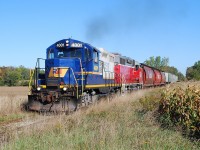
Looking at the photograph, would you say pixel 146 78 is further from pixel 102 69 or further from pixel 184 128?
pixel 184 128

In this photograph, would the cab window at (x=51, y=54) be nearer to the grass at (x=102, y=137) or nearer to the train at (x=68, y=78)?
the train at (x=68, y=78)

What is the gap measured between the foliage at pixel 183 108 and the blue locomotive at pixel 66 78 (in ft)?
17.6

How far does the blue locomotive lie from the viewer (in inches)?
522

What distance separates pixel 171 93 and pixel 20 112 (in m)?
7.74

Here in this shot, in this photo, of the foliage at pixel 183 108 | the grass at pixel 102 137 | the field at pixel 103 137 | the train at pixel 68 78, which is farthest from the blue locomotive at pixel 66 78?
A: the foliage at pixel 183 108

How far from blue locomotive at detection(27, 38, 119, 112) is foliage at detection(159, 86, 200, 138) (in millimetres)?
5356

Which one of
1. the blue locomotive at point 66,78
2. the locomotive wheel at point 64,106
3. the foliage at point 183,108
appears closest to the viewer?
the foliage at point 183,108

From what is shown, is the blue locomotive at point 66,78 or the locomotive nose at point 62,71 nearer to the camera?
the blue locomotive at point 66,78

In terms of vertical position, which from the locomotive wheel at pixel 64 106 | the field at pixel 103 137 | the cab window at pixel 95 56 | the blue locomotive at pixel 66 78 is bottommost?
the field at pixel 103 137

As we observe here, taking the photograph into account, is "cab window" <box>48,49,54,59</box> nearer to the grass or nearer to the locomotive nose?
the locomotive nose

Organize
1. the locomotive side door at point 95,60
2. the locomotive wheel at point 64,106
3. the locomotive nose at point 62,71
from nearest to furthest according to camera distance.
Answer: the locomotive wheel at point 64,106, the locomotive nose at point 62,71, the locomotive side door at point 95,60

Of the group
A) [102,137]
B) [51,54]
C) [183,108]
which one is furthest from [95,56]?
[102,137]

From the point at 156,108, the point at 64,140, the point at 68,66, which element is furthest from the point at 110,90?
the point at 64,140

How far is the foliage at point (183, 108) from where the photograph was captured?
24.0 ft
